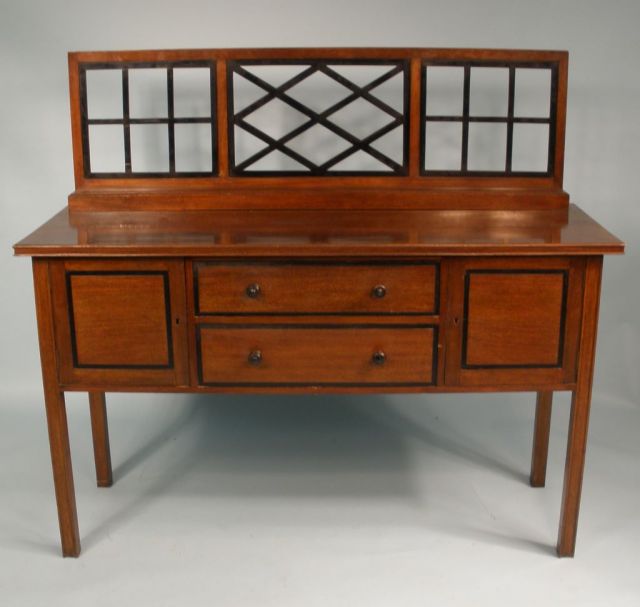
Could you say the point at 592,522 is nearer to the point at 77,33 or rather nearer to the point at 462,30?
the point at 462,30

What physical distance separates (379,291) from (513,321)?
0.42 metres

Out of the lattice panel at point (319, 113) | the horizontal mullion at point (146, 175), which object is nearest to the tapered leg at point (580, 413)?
the lattice panel at point (319, 113)

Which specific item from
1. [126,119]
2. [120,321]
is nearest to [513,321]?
[120,321]

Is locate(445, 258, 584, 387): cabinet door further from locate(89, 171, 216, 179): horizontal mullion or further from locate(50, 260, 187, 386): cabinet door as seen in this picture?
locate(89, 171, 216, 179): horizontal mullion

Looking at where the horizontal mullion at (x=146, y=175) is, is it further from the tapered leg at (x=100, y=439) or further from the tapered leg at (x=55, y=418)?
the tapered leg at (x=100, y=439)

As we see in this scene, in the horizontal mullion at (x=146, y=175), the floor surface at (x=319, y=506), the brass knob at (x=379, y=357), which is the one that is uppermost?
the horizontal mullion at (x=146, y=175)

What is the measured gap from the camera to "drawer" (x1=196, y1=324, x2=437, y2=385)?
285cm

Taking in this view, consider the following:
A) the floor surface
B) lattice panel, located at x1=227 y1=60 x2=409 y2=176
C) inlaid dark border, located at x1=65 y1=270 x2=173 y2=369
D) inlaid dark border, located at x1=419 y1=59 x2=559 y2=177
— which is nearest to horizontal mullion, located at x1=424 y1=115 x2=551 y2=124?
inlaid dark border, located at x1=419 y1=59 x2=559 y2=177

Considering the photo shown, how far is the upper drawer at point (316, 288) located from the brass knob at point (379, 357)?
126mm

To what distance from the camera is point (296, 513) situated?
330 centimetres

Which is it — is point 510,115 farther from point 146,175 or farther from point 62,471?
point 62,471

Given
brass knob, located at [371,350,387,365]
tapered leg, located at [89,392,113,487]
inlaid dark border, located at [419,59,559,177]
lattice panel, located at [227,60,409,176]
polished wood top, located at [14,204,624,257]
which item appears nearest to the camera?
polished wood top, located at [14,204,624,257]

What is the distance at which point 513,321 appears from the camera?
283cm

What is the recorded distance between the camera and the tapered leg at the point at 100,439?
11.2 ft
